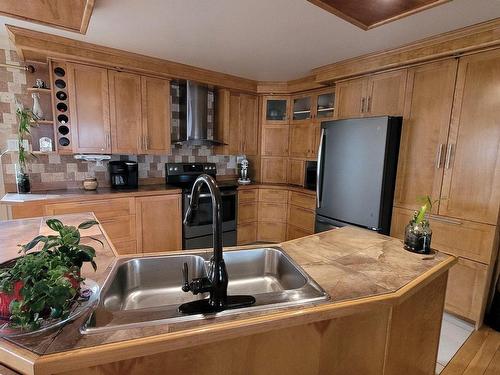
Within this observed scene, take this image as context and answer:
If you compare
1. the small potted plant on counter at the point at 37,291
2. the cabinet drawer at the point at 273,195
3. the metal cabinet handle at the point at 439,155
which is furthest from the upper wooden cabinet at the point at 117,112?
the metal cabinet handle at the point at 439,155

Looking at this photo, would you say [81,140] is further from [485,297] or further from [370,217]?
[485,297]

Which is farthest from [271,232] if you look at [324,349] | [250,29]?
[324,349]

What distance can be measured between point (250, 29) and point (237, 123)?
186 cm

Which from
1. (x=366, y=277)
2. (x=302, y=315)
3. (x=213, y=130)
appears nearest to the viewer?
(x=302, y=315)

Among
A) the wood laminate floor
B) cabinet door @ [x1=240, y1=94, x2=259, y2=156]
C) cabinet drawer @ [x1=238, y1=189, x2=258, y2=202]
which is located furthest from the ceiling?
the wood laminate floor

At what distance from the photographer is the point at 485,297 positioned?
2275 millimetres

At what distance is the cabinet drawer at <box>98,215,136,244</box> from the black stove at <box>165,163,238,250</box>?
1.92ft

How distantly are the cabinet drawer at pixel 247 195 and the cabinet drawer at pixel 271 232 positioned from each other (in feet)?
1.45

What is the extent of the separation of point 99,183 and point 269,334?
3.05 meters

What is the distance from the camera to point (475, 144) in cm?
220

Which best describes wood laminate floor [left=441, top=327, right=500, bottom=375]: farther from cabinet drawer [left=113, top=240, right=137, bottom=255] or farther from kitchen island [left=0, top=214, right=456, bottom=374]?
cabinet drawer [left=113, top=240, right=137, bottom=255]

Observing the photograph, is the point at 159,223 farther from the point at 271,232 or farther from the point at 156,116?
the point at 271,232

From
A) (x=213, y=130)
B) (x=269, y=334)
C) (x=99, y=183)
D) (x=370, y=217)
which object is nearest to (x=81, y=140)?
(x=99, y=183)

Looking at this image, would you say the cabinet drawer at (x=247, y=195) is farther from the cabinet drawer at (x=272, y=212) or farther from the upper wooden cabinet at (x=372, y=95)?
the upper wooden cabinet at (x=372, y=95)
